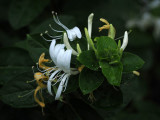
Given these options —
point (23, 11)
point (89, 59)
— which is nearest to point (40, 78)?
point (89, 59)

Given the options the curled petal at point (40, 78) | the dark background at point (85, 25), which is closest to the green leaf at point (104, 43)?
the curled petal at point (40, 78)

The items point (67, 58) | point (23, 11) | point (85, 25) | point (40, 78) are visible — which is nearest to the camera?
point (67, 58)

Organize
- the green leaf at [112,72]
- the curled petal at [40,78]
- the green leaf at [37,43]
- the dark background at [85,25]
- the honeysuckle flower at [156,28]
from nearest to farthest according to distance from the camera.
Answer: the green leaf at [112,72] → the curled petal at [40,78] → the green leaf at [37,43] → the dark background at [85,25] → the honeysuckle flower at [156,28]

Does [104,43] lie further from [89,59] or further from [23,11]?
[23,11]

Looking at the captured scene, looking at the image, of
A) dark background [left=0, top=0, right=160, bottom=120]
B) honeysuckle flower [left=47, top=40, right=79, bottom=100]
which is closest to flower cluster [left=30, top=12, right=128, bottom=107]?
honeysuckle flower [left=47, top=40, right=79, bottom=100]

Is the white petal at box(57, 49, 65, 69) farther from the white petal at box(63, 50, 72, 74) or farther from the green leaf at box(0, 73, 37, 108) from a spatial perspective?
the green leaf at box(0, 73, 37, 108)

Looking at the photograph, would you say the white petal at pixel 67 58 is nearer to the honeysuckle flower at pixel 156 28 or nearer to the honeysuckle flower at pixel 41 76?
the honeysuckle flower at pixel 41 76

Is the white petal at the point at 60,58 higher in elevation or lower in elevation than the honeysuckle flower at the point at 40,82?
higher
